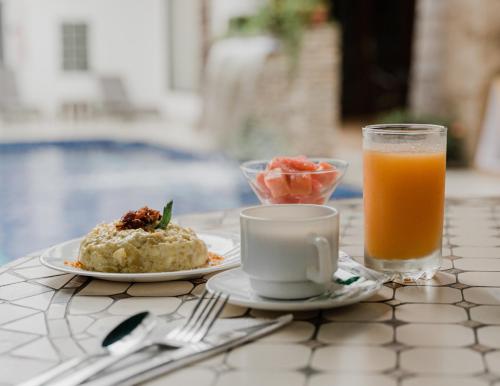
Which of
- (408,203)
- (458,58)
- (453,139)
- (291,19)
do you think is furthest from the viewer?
Result: (291,19)

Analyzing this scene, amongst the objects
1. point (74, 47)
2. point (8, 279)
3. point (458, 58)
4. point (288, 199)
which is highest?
point (74, 47)

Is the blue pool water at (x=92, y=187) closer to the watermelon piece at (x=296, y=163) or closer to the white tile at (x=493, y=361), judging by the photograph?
the watermelon piece at (x=296, y=163)

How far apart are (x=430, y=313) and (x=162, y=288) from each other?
379 millimetres

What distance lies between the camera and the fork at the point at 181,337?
0.75 m

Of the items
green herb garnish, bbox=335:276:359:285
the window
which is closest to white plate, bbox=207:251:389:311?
green herb garnish, bbox=335:276:359:285

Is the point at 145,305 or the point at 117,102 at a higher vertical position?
the point at 145,305

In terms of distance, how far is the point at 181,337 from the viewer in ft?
2.85

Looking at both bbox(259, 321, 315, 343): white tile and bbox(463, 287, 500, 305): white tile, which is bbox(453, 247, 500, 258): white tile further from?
bbox(259, 321, 315, 343): white tile

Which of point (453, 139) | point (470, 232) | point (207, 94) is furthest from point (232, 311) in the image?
point (207, 94)

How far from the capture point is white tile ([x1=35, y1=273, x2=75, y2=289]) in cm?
114

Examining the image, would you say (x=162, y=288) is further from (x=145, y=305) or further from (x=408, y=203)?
(x=408, y=203)

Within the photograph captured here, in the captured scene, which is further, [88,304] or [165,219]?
[165,219]

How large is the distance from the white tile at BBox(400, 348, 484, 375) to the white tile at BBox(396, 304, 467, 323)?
4.0 inches

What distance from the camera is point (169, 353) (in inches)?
32.7
